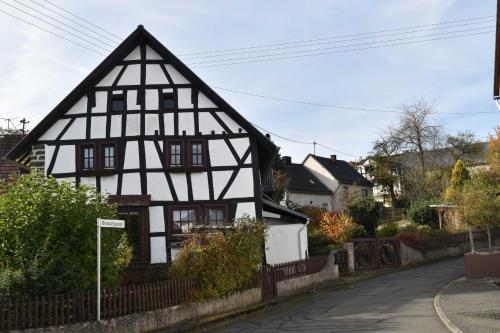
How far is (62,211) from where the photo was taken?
35.0ft

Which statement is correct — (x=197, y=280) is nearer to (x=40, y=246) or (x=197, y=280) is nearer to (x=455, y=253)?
(x=40, y=246)

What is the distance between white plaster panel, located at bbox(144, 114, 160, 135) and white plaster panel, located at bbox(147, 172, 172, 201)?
1653 millimetres

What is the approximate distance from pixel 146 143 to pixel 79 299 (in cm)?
1104

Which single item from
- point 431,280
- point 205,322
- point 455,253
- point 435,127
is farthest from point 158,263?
point 435,127

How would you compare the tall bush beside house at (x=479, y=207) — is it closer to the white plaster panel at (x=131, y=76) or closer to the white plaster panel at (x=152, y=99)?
the white plaster panel at (x=152, y=99)

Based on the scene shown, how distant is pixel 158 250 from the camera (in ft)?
65.1

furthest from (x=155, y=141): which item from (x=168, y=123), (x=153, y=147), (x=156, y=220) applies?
(x=156, y=220)

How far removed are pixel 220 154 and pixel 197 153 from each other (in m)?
0.89

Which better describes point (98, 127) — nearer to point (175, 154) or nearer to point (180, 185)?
point (175, 154)

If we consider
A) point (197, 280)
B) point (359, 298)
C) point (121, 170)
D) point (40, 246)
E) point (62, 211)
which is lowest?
point (359, 298)

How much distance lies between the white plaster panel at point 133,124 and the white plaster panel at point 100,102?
3.32ft

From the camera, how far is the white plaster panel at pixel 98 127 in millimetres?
20734

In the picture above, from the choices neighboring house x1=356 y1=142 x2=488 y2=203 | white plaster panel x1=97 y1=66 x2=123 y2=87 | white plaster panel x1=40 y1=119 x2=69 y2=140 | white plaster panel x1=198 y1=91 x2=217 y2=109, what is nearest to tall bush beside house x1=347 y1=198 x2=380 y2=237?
neighboring house x1=356 y1=142 x2=488 y2=203

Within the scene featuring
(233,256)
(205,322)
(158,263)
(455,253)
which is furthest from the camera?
(455,253)
